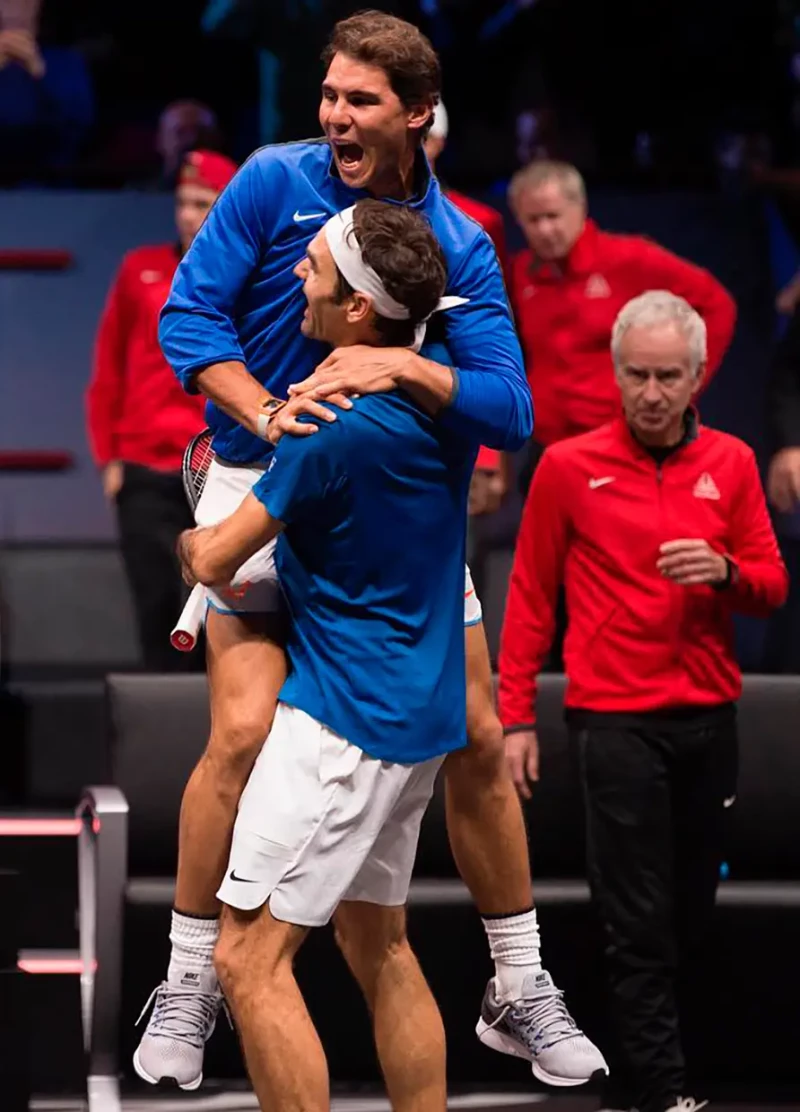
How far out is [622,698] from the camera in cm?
459

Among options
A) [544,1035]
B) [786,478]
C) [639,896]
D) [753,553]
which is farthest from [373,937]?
[786,478]

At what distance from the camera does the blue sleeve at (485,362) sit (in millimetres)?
3367

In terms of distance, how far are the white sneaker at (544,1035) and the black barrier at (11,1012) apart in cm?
83

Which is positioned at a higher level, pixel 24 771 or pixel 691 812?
pixel 691 812

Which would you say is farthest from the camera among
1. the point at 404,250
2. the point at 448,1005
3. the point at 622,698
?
the point at 448,1005

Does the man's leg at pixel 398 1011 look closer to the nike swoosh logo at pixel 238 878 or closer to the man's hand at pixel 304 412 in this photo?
the nike swoosh logo at pixel 238 878

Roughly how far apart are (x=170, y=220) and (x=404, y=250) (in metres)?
3.73

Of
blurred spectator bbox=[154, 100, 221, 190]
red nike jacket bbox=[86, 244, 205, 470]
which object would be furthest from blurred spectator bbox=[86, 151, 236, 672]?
blurred spectator bbox=[154, 100, 221, 190]

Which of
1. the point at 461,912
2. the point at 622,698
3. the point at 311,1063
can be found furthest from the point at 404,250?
the point at 461,912

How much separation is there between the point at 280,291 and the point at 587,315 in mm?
2427

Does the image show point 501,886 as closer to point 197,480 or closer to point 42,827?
point 197,480

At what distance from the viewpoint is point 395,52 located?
347 cm

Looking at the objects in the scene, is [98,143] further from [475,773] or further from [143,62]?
[475,773]

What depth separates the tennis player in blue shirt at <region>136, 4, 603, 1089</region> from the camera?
345 cm
